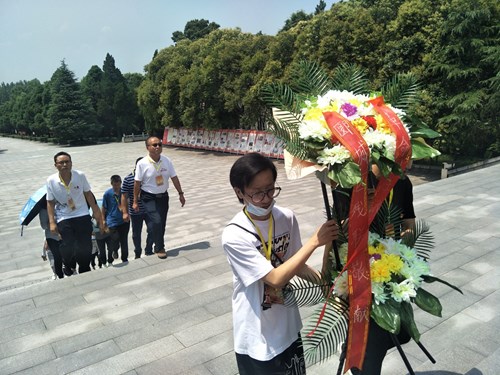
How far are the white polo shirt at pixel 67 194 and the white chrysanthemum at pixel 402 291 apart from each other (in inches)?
155

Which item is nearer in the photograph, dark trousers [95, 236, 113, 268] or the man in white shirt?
the man in white shirt

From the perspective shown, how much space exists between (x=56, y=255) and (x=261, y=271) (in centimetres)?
405

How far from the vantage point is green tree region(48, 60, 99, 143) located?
116 feet

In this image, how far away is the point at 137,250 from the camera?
562cm

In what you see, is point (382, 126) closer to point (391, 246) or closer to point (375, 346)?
point (391, 246)

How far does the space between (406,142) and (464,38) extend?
12.8m

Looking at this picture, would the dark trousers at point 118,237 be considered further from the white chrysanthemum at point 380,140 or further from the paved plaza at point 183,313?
the white chrysanthemum at point 380,140

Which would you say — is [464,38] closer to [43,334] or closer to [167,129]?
[43,334]

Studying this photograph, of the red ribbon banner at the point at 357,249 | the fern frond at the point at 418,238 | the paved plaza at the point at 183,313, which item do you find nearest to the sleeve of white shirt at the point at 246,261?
the red ribbon banner at the point at 357,249

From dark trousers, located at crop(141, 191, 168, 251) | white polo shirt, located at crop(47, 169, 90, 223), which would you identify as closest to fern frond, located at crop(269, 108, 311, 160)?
white polo shirt, located at crop(47, 169, 90, 223)

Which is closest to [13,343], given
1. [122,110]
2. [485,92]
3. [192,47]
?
[485,92]

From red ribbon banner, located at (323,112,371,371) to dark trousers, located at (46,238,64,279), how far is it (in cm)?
413

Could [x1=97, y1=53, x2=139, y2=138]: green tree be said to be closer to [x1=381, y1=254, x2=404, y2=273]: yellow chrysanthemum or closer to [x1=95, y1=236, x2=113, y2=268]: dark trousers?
[x1=95, y1=236, x2=113, y2=268]: dark trousers

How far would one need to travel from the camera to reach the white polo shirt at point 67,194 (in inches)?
176
